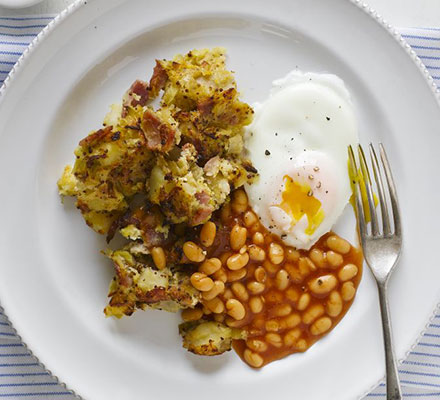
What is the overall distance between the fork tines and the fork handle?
33 cm

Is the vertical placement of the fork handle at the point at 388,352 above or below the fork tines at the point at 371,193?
below

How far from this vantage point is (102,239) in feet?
11.7

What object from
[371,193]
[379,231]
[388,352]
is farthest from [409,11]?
[388,352]

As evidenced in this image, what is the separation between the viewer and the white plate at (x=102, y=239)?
3.46m

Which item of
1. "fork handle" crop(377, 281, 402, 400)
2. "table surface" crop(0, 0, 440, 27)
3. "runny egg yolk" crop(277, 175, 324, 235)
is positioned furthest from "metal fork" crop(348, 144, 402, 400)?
"table surface" crop(0, 0, 440, 27)

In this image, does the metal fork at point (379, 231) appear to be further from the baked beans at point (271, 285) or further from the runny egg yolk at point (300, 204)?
the runny egg yolk at point (300, 204)

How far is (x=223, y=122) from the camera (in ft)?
10.9

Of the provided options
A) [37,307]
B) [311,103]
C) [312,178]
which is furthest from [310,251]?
[37,307]

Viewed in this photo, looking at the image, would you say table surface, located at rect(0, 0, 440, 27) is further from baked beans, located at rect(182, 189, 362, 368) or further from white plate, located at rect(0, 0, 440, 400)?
baked beans, located at rect(182, 189, 362, 368)

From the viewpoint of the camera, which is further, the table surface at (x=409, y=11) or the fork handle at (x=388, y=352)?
the table surface at (x=409, y=11)

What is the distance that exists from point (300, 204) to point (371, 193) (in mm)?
438

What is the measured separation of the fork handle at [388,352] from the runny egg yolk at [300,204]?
1.77 ft

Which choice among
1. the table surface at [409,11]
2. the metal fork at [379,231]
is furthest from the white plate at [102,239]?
the table surface at [409,11]

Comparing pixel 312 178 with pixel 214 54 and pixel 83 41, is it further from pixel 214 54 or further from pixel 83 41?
pixel 83 41
